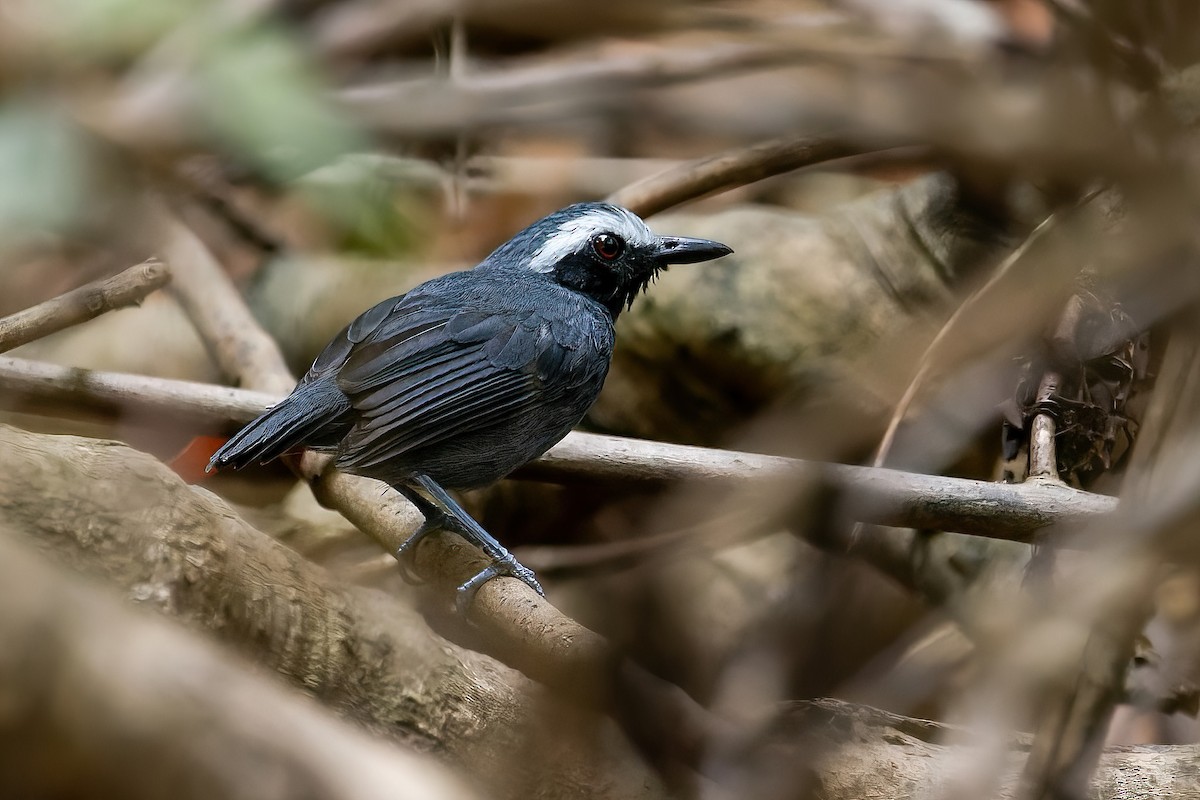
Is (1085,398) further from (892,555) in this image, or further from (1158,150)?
(1158,150)

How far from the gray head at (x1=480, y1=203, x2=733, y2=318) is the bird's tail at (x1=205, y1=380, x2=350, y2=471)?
912 mm

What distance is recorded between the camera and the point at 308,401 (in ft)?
10.4

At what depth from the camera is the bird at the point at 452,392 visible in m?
3.19

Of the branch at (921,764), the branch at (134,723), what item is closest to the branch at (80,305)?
the branch at (921,764)

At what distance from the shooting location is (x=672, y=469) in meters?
3.57

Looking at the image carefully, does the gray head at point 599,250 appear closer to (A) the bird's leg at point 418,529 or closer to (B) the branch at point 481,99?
(A) the bird's leg at point 418,529

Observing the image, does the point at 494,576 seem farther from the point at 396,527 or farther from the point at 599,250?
the point at 599,250

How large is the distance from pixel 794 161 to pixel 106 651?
4.08 m

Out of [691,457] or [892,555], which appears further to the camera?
[892,555]

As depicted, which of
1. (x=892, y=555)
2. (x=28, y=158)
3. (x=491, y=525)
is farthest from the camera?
(x=491, y=525)

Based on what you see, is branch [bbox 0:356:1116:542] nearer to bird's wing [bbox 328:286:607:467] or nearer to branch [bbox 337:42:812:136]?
bird's wing [bbox 328:286:607:467]

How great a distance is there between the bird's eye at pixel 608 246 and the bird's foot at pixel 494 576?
1.09 m

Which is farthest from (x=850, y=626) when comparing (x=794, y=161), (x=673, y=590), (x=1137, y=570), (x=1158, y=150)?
(x=794, y=161)

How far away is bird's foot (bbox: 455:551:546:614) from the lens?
3217mm
